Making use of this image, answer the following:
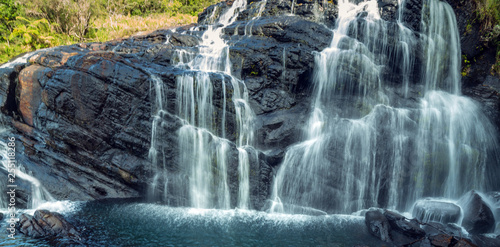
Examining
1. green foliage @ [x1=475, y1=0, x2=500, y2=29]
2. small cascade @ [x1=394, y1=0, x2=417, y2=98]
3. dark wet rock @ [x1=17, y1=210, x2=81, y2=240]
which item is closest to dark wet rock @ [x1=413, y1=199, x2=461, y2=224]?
small cascade @ [x1=394, y1=0, x2=417, y2=98]

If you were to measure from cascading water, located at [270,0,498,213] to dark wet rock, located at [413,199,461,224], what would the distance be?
2.44 ft

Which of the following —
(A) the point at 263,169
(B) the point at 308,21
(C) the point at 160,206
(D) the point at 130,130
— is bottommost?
(C) the point at 160,206

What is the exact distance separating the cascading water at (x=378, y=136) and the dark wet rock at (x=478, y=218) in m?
1.54

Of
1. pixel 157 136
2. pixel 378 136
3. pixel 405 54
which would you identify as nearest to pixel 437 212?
pixel 378 136

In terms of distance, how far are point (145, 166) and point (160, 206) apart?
1821mm

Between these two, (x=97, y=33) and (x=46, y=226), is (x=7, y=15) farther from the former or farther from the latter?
(x=46, y=226)

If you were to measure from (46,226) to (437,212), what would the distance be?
13879 mm

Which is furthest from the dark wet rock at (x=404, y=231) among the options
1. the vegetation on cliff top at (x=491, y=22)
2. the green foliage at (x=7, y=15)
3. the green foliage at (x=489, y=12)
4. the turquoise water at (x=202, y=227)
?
the green foliage at (x=7, y=15)

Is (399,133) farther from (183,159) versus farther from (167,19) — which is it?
(167,19)

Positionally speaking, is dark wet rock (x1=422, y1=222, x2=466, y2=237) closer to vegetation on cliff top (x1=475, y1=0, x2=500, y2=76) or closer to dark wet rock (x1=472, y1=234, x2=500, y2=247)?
dark wet rock (x1=472, y1=234, x2=500, y2=247)

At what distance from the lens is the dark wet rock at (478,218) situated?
34.8 feet

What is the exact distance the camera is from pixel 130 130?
41.3 feet

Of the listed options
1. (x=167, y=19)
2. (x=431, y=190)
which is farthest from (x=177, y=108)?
(x=167, y=19)

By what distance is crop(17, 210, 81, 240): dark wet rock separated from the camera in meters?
9.38
